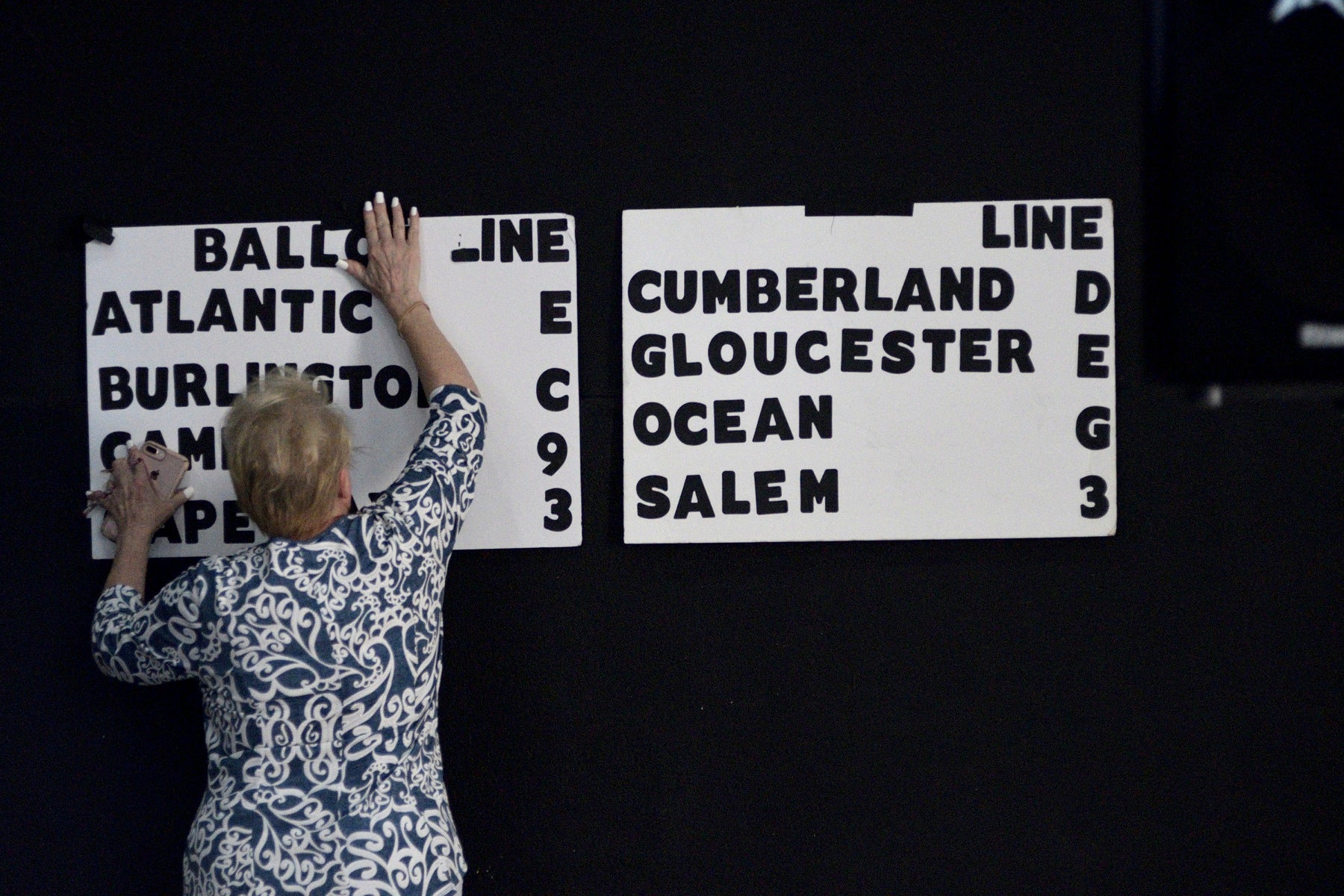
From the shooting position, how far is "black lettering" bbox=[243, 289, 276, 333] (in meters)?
1.80

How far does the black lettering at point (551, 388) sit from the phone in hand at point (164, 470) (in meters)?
0.64

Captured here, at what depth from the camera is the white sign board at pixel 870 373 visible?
179 centimetres

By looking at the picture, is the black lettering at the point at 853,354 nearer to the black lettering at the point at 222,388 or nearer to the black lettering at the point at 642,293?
the black lettering at the point at 642,293

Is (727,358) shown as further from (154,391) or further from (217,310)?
(154,391)

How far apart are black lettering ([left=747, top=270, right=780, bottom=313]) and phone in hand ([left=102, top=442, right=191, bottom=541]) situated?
1.05 metres

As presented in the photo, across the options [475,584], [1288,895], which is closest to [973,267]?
[475,584]

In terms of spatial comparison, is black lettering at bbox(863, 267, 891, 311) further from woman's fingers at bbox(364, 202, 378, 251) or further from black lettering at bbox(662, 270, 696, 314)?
woman's fingers at bbox(364, 202, 378, 251)

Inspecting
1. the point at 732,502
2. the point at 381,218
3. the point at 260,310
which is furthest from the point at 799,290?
the point at 260,310

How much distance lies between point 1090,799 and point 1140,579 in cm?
42

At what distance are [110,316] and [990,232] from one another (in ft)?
5.27

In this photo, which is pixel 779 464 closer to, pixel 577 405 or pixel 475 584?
pixel 577 405

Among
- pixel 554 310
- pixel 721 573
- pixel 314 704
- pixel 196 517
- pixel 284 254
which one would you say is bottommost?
pixel 314 704

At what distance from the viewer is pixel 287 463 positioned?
1.43m

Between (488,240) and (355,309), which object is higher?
(488,240)
